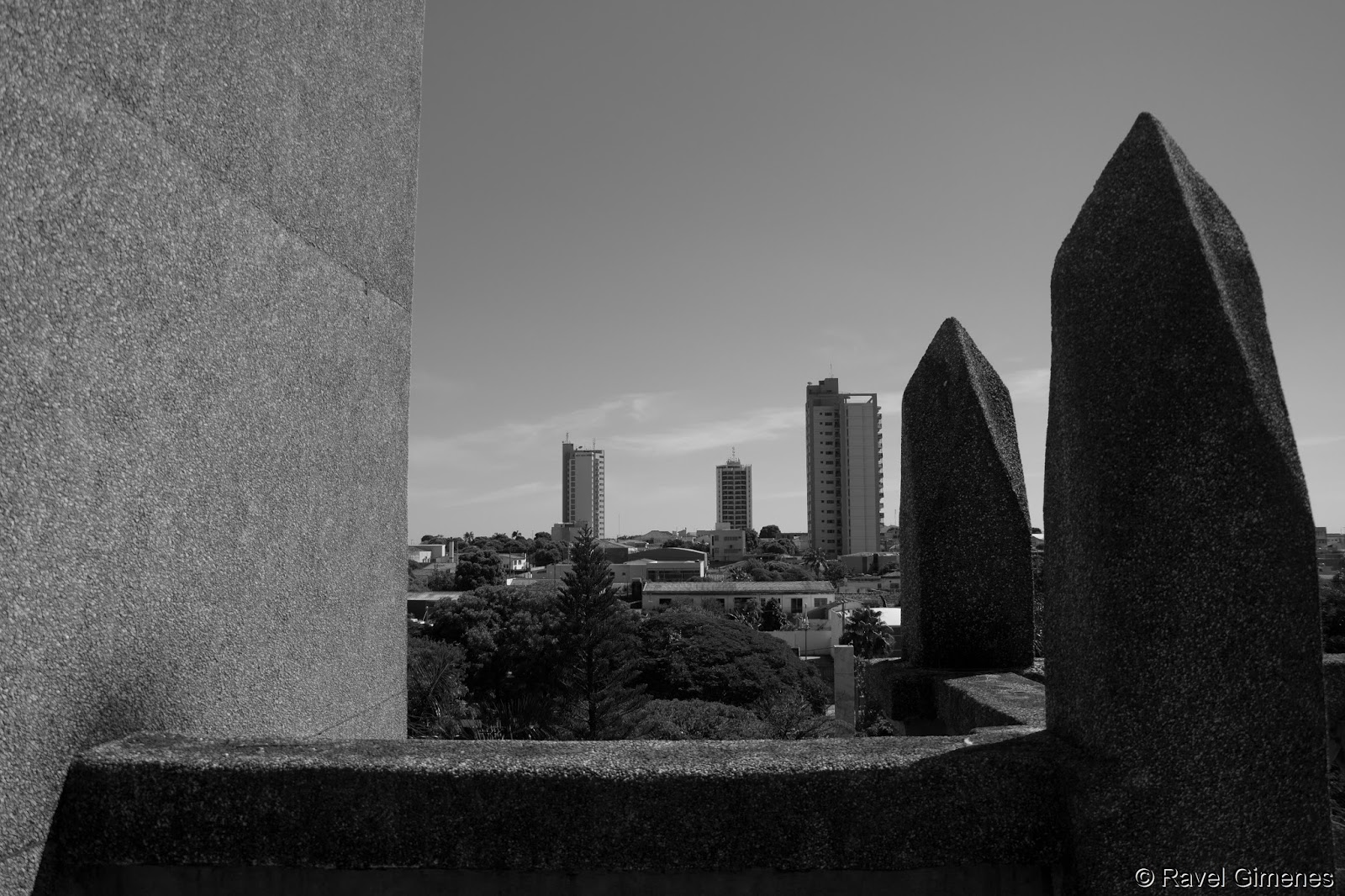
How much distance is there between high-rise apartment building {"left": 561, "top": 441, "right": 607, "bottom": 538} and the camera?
147250mm

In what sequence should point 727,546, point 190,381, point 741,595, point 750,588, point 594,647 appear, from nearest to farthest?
point 190,381 → point 594,647 → point 741,595 → point 750,588 → point 727,546

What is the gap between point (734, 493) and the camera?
182125mm

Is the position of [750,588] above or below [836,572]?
above

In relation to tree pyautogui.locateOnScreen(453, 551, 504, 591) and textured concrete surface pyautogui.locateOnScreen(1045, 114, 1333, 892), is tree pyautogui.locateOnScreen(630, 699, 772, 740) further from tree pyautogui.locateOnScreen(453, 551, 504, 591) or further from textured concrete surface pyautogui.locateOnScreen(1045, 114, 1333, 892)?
tree pyautogui.locateOnScreen(453, 551, 504, 591)

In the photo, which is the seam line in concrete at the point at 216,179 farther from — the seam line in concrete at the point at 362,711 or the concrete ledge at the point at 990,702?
the concrete ledge at the point at 990,702

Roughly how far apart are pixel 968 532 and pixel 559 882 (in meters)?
2.61

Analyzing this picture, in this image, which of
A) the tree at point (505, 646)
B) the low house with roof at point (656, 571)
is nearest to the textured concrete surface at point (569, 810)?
the tree at point (505, 646)

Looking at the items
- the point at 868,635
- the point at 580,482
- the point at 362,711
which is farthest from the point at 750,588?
the point at 580,482

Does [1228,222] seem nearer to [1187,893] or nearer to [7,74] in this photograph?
[1187,893]

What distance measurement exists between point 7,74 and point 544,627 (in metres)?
36.4

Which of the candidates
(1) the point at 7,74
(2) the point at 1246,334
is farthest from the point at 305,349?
(2) the point at 1246,334

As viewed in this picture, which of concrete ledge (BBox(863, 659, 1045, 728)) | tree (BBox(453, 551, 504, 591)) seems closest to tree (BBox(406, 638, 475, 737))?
concrete ledge (BBox(863, 659, 1045, 728))

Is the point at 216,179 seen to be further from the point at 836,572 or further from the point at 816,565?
the point at 836,572

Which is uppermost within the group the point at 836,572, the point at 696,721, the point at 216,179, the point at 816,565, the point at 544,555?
the point at 216,179
